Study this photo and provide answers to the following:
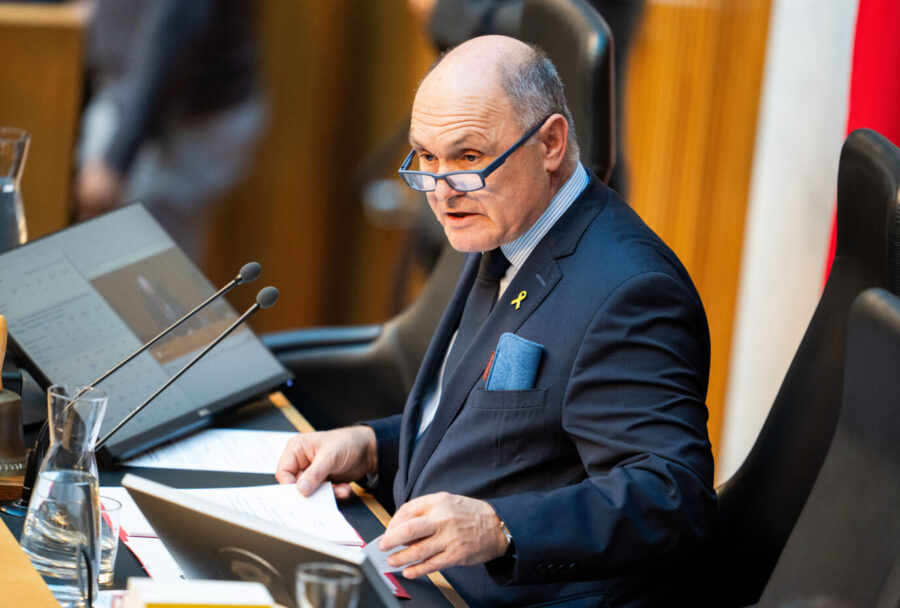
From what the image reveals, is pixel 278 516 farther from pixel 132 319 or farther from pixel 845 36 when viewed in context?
pixel 845 36

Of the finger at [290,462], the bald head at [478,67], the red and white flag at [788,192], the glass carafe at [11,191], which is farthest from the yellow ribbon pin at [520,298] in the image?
the red and white flag at [788,192]

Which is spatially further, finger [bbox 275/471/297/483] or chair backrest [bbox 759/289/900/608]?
finger [bbox 275/471/297/483]

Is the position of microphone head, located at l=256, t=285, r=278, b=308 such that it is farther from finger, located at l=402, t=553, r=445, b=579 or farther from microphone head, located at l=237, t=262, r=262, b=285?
finger, located at l=402, t=553, r=445, b=579

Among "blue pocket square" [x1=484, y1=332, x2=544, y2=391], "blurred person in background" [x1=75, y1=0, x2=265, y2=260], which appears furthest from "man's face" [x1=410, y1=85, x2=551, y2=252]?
"blurred person in background" [x1=75, y1=0, x2=265, y2=260]

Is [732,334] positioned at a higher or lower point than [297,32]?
lower

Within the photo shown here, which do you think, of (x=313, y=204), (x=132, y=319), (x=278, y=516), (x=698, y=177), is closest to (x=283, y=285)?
(x=313, y=204)

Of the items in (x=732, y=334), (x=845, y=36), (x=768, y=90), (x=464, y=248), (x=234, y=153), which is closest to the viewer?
(x=464, y=248)

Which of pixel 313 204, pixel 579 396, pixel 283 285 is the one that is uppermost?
pixel 579 396

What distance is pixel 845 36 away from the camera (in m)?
2.80

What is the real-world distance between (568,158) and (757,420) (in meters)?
1.63

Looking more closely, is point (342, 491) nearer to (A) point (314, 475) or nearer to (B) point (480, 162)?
(A) point (314, 475)

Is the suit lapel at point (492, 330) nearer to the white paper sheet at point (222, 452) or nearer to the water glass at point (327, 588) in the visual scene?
the white paper sheet at point (222, 452)

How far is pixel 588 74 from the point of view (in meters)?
2.01

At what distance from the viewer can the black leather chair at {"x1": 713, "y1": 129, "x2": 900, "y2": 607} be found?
138cm
